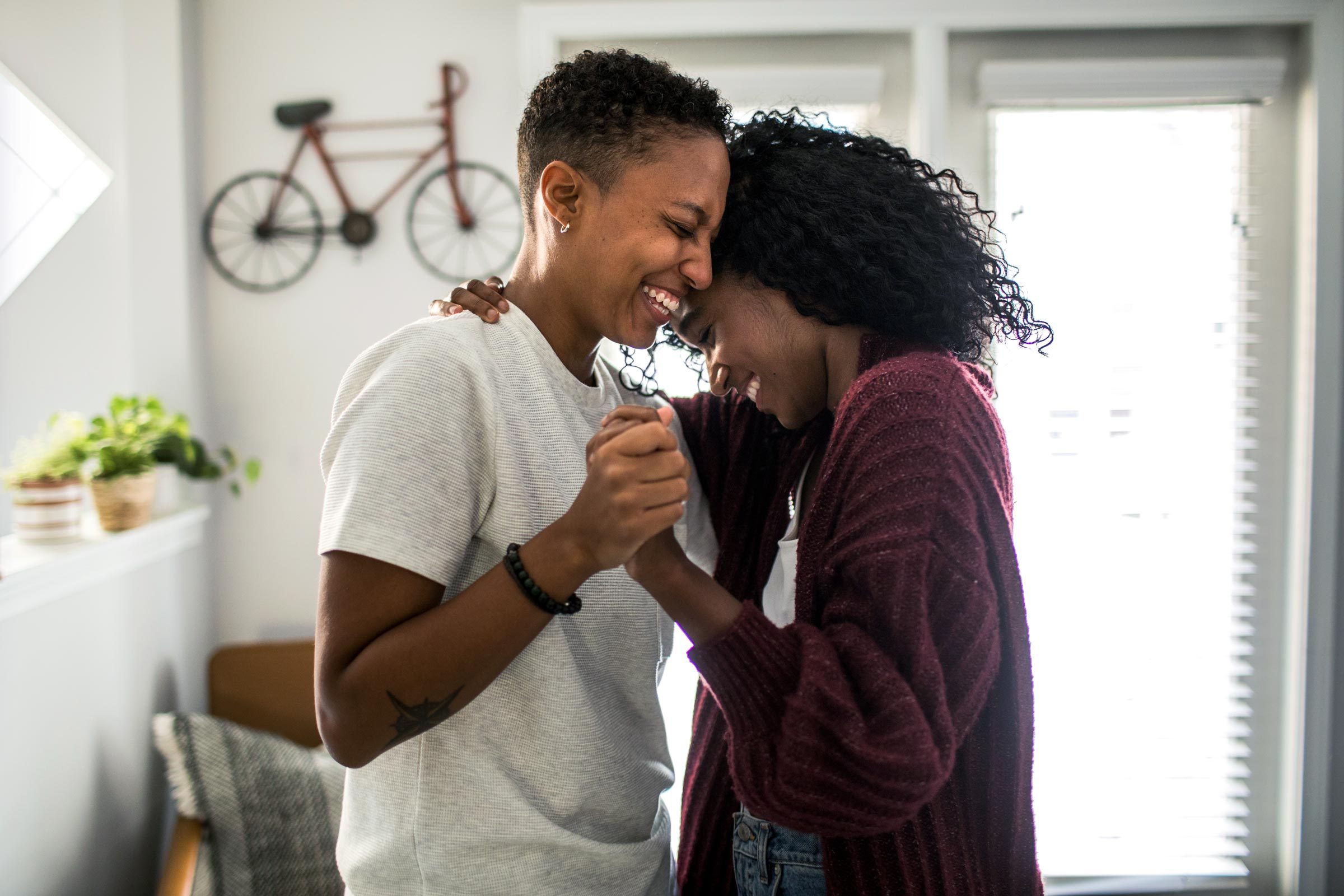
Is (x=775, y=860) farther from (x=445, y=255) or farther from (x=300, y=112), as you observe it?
(x=300, y=112)

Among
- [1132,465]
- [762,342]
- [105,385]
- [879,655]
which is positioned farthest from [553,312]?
[1132,465]

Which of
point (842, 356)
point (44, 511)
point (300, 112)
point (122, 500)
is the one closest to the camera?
point (842, 356)

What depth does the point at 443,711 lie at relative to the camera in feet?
2.59

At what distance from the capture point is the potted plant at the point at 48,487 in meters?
1.78

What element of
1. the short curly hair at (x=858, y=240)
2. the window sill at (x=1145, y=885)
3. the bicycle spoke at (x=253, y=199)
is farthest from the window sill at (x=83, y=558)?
the window sill at (x=1145, y=885)

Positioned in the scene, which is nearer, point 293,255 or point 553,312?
point 553,312

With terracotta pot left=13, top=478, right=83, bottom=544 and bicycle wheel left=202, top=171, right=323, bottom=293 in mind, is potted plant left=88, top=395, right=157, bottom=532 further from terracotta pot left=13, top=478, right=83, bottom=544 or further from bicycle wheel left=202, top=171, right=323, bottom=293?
bicycle wheel left=202, top=171, right=323, bottom=293

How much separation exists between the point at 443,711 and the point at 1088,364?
212 centimetres

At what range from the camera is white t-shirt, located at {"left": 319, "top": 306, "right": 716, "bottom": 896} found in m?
0.80

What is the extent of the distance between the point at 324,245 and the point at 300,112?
34cm

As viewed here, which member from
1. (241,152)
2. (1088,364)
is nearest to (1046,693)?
(1088,364)

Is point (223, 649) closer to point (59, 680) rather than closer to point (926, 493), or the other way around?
point (59, 680)

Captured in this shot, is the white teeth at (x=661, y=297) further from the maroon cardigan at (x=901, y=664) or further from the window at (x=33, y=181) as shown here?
the window at (x=33, y=181)

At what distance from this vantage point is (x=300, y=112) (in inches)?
92.7
